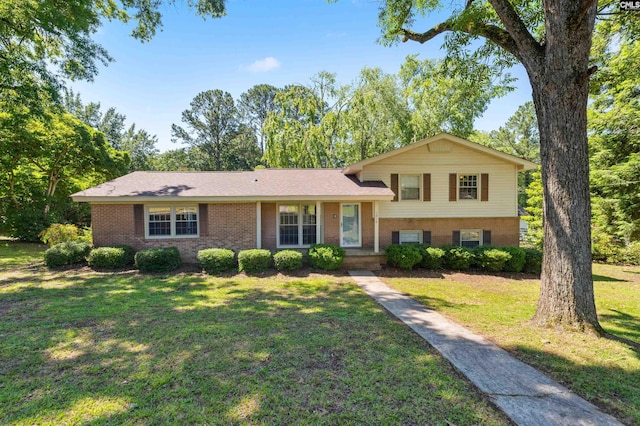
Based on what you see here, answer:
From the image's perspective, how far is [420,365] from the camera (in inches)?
154

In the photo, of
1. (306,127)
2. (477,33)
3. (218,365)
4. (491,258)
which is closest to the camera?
(218,365)

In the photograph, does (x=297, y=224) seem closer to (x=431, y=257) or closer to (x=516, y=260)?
(x=431, y=257)

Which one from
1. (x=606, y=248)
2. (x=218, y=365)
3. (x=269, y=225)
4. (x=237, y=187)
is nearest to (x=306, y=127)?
(x=237, y=187)

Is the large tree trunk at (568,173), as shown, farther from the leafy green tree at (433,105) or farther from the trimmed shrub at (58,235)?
the leafy green tree at (433,105)

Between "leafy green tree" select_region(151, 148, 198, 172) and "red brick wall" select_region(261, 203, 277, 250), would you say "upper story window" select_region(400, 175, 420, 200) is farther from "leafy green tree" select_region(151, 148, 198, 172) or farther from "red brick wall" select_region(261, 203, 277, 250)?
"leafy green tree" select_region(151, 148, 198, 172)

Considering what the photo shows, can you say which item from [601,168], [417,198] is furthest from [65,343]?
[601,168]

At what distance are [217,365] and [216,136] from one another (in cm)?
4064

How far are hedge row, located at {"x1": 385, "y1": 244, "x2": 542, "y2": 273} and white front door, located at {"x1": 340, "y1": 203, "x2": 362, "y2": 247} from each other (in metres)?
1.56

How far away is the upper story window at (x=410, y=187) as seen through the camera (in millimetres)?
12570

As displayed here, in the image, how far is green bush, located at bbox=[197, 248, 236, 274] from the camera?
9.87 m

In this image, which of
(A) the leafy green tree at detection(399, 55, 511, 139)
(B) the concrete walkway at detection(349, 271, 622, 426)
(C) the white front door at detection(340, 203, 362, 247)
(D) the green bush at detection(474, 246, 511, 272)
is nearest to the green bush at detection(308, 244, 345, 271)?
(C) the white front door at detection(340, 203, 362, 247)

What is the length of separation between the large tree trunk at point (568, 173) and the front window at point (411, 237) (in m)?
7.37

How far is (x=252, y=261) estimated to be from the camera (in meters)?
9.88

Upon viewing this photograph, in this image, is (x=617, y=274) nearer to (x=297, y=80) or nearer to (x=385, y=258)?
(x=385, y=258)
